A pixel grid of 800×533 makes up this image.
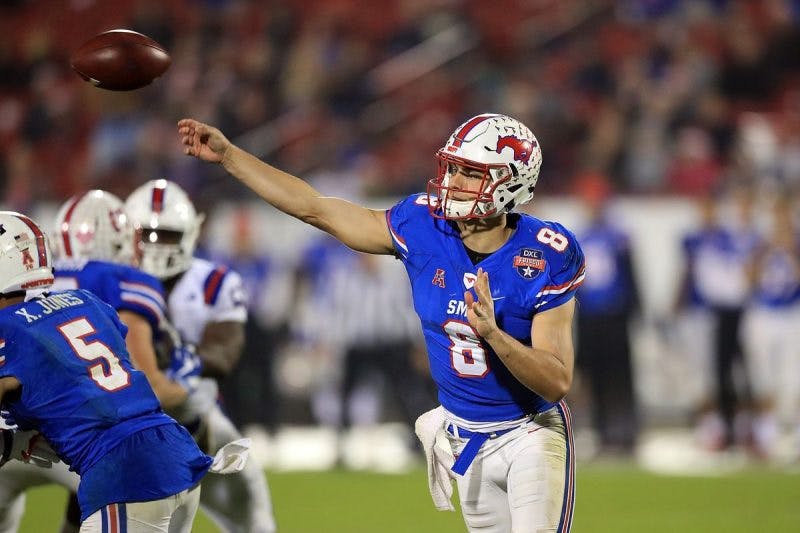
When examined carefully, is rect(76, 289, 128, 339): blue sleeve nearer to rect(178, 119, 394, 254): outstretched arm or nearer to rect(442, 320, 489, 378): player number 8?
rect(178, 119, 394, 254): outstretched arm

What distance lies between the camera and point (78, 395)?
3662 mm

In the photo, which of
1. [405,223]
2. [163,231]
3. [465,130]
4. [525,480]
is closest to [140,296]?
[163,231]

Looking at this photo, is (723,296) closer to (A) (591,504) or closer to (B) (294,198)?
(A) (591,504)

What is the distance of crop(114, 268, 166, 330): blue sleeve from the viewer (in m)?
4.49

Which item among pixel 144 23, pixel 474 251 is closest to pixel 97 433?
pixel 474 251

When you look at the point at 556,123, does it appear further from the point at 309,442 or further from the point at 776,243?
the point at 309,442

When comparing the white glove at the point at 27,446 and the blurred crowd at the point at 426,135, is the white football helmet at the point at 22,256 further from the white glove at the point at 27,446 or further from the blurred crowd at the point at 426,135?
the blurred crowd at the point at 426,135

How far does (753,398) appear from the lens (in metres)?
10.2

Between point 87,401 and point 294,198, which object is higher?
point 294,198

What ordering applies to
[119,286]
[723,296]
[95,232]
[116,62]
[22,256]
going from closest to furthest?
[22,256]
[116,62]
[119,286]
[95,232]
[723,296]

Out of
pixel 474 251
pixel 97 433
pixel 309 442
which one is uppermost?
pixel 474 251

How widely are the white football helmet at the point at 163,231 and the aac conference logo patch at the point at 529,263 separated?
6.38 ft

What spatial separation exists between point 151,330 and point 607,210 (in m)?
6.26

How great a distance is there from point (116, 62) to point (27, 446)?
1.41m
